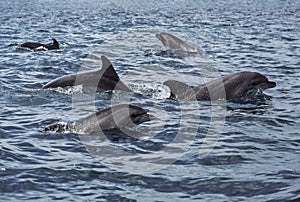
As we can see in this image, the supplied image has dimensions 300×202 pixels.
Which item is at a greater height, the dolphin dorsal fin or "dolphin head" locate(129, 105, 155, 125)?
the dolphin dorsal fin

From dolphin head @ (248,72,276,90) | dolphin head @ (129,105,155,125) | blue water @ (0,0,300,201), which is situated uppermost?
dolphin head @ (248,72,276,90)

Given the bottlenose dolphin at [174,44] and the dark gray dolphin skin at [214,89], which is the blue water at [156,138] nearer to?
the dark gray dolphin skin at [214,89]

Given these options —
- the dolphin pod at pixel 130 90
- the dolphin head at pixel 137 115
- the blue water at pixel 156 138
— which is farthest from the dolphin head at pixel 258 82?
the dolphin head at pixel 137 115

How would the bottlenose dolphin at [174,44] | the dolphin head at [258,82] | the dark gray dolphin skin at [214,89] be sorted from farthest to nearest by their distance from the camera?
the bottlenose dolphin at [174,44], the dolphin head at [258,82], the dark gray dolphin skin at [214,89]

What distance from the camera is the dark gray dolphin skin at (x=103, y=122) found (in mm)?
12633

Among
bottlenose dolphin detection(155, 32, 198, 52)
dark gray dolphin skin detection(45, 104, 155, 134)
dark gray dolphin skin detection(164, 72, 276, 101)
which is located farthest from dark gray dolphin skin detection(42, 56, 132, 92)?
bottlenose dolphin detection(155, 32, 198, 52)

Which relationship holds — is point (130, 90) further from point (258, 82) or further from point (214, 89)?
point (258, 82)

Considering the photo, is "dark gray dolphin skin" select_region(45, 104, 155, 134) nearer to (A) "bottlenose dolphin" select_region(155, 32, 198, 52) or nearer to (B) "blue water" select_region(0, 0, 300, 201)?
(B) "blue water" select_region(0, 0, 300, 201)

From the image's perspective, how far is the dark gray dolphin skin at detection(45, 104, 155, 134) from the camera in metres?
12.6

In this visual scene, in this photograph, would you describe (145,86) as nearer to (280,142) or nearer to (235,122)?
(235,122)

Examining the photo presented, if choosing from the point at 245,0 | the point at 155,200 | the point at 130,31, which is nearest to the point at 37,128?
the point at 155,200

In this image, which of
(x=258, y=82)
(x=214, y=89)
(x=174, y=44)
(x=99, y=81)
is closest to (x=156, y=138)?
(x=214, y=89)

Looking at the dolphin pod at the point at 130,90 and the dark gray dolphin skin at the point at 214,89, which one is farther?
the dark gray dolphin skin at the point at 214,89

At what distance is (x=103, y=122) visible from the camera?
1268 centimetres
